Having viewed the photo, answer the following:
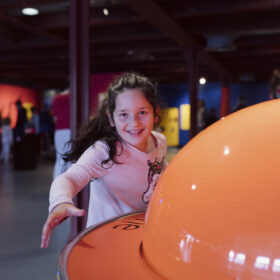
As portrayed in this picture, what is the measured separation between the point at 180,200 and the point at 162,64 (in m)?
11.4

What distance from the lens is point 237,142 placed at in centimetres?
68

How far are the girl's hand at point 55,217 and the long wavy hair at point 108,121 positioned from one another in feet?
1.44

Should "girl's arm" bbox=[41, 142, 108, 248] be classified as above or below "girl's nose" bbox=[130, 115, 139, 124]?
below

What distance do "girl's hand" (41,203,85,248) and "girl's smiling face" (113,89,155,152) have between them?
0.48 metres

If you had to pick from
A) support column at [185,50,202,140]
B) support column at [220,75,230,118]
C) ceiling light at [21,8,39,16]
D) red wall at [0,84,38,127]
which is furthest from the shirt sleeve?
red wall at [0,84,38,127]

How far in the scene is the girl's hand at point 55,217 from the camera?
97 cm

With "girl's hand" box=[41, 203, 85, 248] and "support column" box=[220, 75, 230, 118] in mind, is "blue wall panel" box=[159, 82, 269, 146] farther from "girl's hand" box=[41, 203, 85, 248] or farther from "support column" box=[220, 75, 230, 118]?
"girl's hand" box=[41, 203, 85, 248]

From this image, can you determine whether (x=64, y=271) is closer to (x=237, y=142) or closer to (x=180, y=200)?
(x=180, y=200)

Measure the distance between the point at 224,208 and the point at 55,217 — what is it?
1.75ft

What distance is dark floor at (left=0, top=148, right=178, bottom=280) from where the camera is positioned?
3.01 metres

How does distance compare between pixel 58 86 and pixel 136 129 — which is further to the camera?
pixel 58 86

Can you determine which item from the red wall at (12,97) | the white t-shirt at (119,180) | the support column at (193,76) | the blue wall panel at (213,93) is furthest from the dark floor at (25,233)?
the blue wall panel at (213,93)

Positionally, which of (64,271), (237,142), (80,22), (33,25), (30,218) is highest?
(33,25)

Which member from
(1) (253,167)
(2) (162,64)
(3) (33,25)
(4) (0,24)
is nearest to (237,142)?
(1) (253,167)
